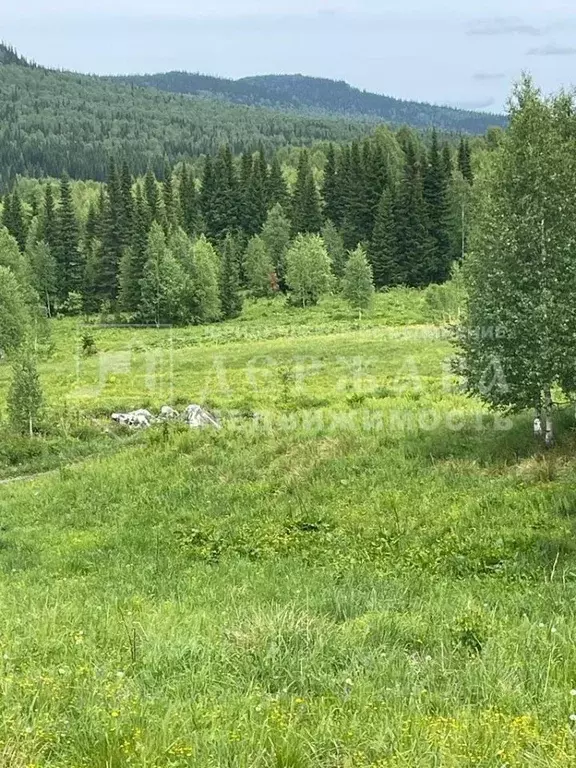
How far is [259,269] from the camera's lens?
89.7 meters

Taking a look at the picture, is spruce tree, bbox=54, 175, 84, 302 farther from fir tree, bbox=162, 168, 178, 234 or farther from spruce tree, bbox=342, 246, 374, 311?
spruce tree, bbox=342, 246, 374, 311

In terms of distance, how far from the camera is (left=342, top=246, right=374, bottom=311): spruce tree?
237 ft

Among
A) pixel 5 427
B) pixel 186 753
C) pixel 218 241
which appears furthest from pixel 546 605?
pixel 218 241

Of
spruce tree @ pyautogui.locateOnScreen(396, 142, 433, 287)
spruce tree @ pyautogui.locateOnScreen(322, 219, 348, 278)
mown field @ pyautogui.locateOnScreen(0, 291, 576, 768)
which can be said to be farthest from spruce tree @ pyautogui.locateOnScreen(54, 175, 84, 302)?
mown field @ pyautogui.locateOnScreen(0, 291, 576, 768)

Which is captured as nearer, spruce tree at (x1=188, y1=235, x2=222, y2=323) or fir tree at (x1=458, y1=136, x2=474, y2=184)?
spruce tree at (x1=188, y1=235, x2=222, y2=323)

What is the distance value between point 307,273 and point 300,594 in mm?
72432

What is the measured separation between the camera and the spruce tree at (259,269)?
295ft

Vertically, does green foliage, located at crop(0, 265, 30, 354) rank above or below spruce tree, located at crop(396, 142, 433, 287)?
below

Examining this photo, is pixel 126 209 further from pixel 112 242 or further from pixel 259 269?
pixel 259 269

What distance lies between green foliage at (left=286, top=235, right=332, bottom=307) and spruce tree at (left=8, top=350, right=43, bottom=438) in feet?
170

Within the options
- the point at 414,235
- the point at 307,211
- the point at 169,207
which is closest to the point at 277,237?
the point at 307,211

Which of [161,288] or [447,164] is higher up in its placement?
[447,164]

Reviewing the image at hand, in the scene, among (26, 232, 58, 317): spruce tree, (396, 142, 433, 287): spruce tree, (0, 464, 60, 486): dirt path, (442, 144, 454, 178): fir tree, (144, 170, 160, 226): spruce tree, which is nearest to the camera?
(0, 464, 60, 486): dirt path

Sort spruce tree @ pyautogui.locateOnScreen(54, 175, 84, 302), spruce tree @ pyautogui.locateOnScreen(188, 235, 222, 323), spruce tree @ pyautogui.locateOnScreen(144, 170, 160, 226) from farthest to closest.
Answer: spruce tree @ pyautogui.locateOnScreen(144, 170, 160, 226), spruce tree @ pyautogui.locateOnScreen(54, 175, 84, 302), spruce tree @ pyautogui.locateOnScreen(188, 235, 222, 323)
